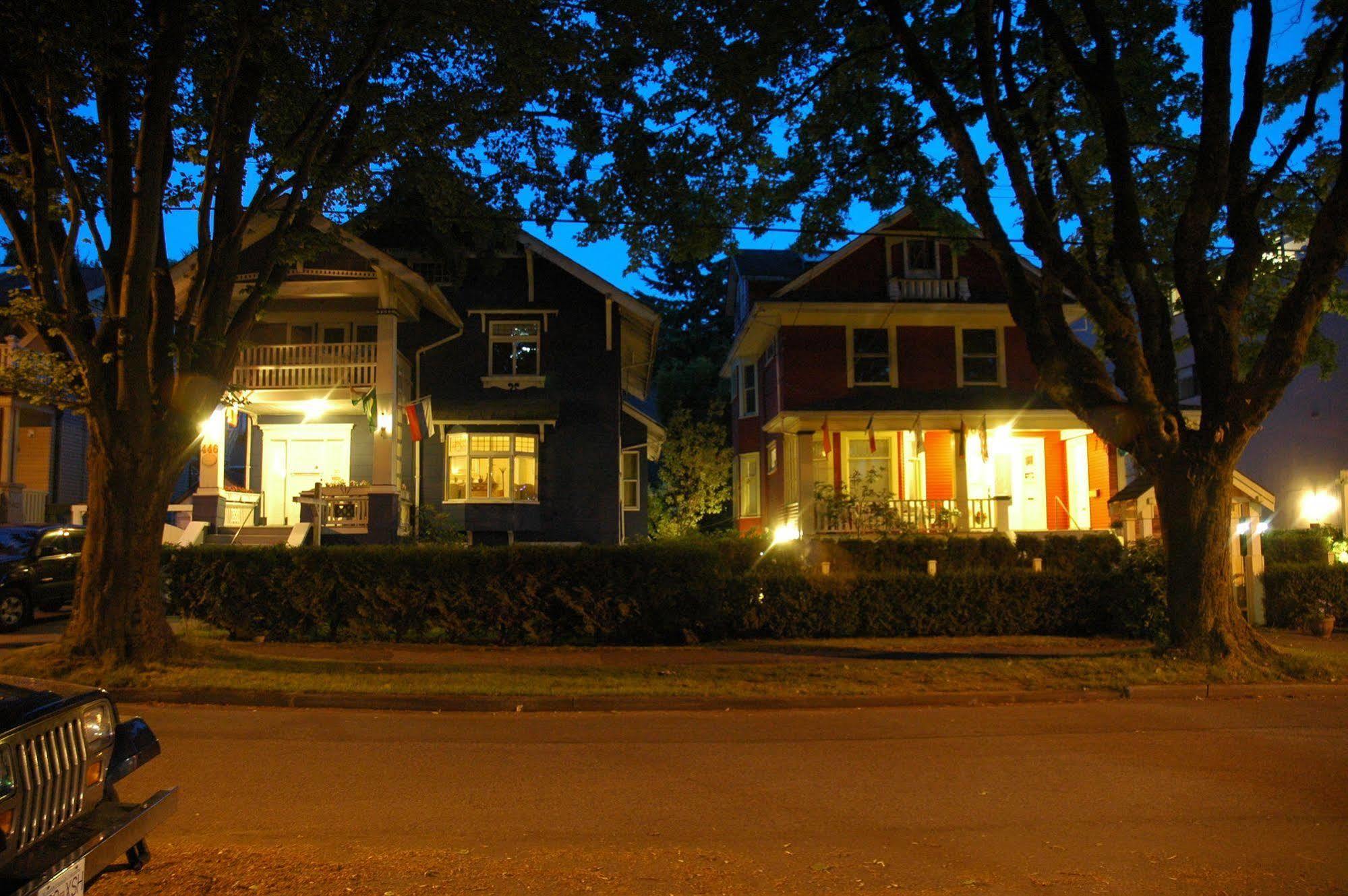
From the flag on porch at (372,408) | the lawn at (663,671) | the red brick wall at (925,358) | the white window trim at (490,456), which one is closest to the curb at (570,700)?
the lawn at (663,671)

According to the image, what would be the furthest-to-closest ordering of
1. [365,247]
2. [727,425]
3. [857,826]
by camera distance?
[727,425] < [365,247] < [857,826]

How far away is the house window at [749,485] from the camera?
29.7 m

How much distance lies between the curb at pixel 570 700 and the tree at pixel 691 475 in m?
22.3

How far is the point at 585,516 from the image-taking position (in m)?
24.0

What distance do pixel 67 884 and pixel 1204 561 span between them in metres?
12.1

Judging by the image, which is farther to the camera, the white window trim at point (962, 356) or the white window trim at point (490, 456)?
the white window trim at point (962, 356)

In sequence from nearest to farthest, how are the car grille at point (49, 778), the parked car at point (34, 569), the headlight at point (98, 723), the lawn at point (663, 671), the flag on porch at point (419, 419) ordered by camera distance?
the car grille at point (49, 778), the headlight at point (98, 723), the lawn at point (663, 671), the parked car at point (34, 569), the flag on porch at point (419, 419)

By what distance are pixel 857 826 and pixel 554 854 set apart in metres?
1.82

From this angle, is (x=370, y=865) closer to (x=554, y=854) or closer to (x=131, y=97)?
(x=554, y=854)

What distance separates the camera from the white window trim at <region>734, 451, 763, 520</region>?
94.9 ft

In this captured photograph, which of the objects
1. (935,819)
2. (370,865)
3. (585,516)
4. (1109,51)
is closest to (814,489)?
(585,516)

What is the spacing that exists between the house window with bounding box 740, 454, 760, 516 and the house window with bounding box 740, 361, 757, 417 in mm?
1306

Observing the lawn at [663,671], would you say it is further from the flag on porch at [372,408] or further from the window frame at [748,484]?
the window frame at [748,484]

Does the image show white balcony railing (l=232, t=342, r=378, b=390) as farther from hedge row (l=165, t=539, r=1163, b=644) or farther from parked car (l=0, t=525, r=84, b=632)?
hedge row (l=165, t=539, r=1163, b=644)
